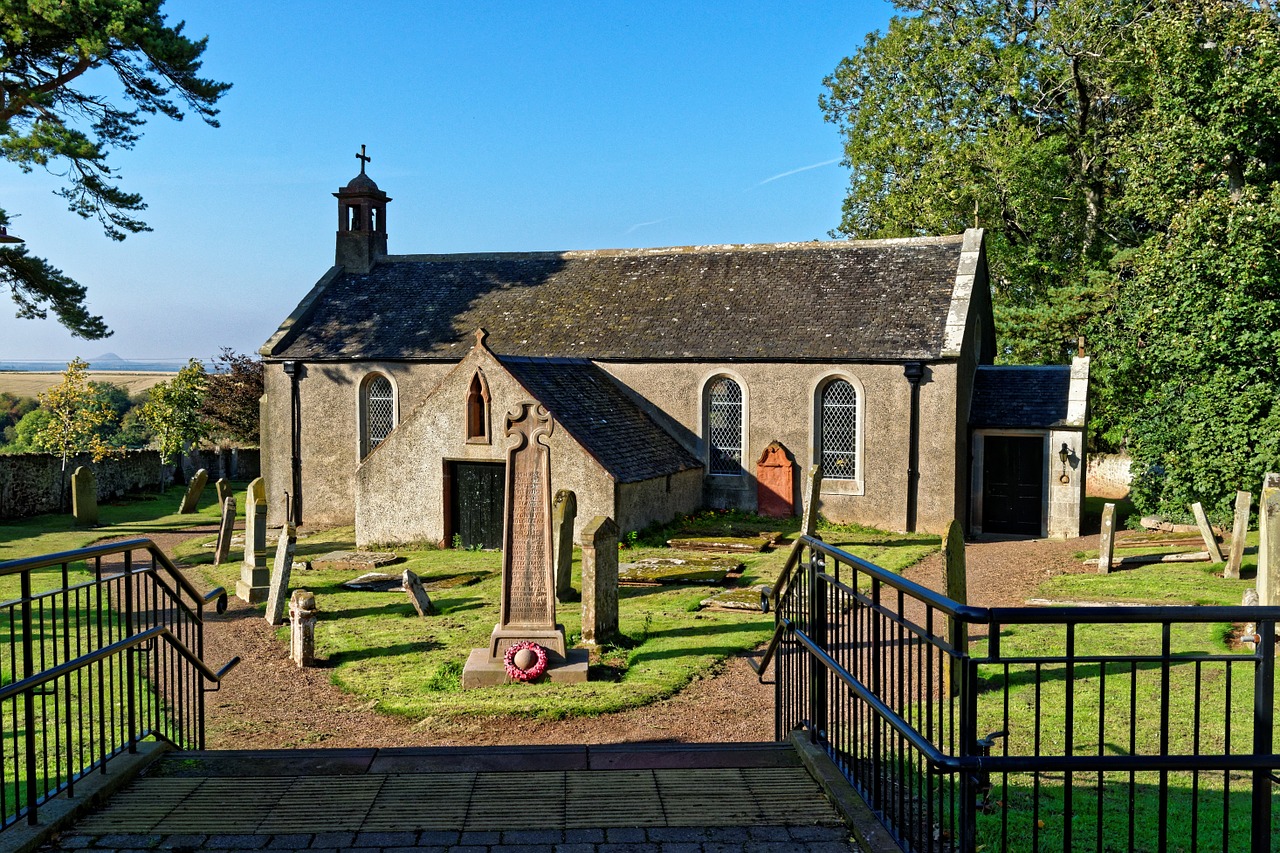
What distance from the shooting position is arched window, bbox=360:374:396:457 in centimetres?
2792

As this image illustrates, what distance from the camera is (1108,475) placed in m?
34.3

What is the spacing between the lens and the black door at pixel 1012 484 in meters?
24.3

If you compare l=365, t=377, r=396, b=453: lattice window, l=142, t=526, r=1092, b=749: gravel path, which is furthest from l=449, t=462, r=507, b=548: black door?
l=142, t=526, r=1092, b=749: gravel path

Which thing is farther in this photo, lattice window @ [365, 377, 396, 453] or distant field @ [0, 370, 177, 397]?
distant field @ [0, 370, 177, 397]

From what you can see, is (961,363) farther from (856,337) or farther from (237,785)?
(237,785)

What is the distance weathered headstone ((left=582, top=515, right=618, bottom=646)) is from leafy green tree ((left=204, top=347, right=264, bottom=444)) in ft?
104

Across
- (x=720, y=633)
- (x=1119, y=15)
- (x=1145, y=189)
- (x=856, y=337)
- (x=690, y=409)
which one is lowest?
(x=720, y=633)

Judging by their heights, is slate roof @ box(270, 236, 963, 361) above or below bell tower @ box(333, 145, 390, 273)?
below

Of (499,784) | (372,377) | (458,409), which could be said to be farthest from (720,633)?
(372,377)

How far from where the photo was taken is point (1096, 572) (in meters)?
18.6

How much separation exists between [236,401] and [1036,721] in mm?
41035

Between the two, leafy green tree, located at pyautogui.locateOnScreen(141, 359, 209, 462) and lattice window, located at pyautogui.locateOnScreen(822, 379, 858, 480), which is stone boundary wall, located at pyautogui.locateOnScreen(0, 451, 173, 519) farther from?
lattice window, located at pyautogui.locateOnScreen(822, 379, 858, 480)

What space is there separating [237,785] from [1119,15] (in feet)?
116

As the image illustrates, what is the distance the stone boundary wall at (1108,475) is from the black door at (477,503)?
21710mm
